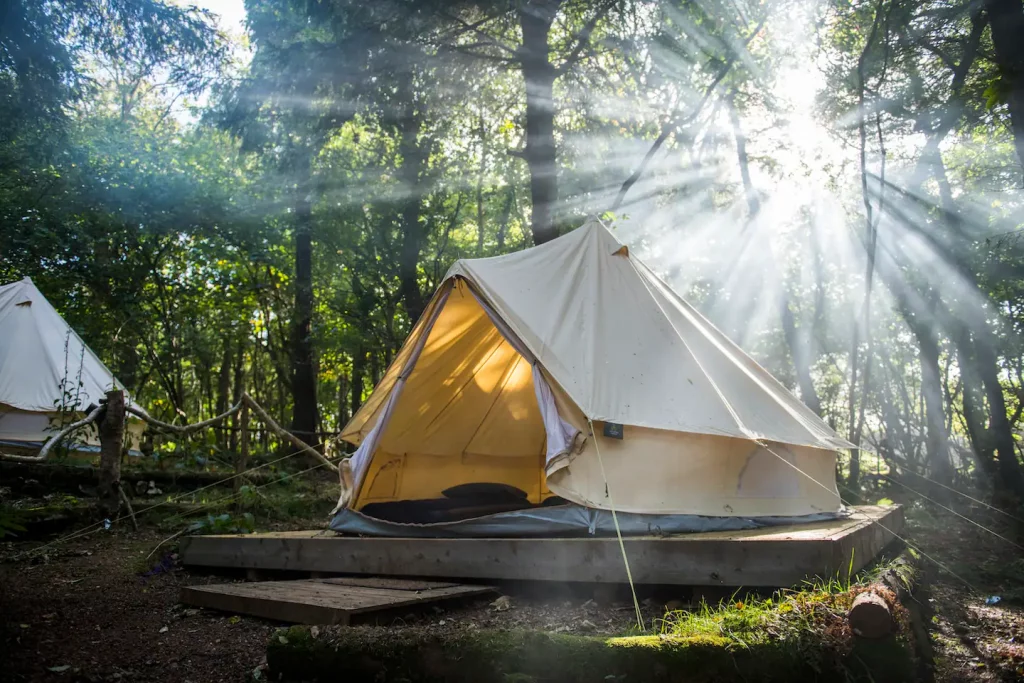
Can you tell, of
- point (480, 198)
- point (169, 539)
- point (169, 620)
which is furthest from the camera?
point (480, 198)

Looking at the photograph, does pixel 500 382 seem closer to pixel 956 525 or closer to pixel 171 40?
pixel 171 40

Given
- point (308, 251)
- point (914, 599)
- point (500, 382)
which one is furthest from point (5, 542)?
point (308, 251)

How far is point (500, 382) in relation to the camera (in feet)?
20.3

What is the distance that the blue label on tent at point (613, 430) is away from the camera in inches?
165

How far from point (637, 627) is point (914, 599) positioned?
1.59 meters

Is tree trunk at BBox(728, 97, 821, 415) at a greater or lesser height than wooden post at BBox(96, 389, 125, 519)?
greater

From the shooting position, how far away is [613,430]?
421 centimetres

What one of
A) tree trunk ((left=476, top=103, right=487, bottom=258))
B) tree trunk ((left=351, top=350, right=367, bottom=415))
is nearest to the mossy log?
tree trunk ((left=476, top=103, right=487, bottom=258))

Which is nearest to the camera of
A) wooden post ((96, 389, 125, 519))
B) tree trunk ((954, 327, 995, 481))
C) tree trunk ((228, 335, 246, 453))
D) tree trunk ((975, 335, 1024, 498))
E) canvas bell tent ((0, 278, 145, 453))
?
wooden post ((96, 389, 125, 519))

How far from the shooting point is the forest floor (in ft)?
10.7

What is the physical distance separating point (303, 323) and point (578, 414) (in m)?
8.15

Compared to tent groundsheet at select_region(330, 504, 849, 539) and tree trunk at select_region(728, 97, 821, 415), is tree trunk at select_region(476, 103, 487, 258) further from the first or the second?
tent groundsheet at select_region(330, 504, 849, 539)

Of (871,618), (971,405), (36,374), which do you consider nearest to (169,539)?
(36,374)

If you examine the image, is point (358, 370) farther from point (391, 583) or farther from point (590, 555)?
point (590, 555)
